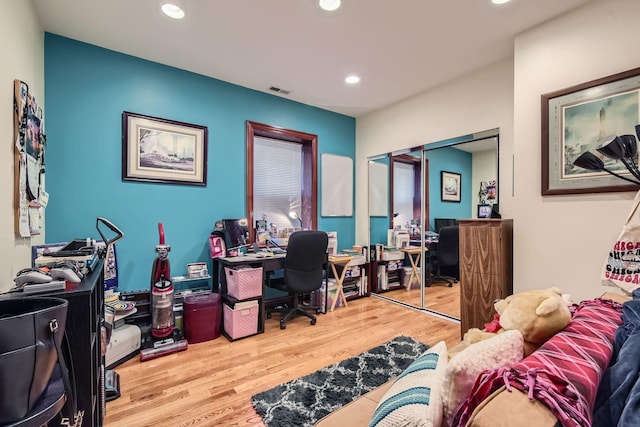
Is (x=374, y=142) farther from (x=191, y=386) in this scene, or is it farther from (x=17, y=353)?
(x=17, y=353)

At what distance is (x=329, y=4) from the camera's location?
2072mm

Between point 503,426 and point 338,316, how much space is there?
3.00m

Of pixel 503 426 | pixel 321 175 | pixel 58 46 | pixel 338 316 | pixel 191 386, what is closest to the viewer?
pixel 503 426

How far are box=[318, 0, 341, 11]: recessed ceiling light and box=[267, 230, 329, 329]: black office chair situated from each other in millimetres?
1987

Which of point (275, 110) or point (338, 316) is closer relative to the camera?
point (338, 316)

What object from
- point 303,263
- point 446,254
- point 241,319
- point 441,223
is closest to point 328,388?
point 241,319

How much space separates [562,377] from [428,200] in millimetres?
3337

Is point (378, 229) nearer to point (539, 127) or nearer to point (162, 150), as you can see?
point (539, 127)

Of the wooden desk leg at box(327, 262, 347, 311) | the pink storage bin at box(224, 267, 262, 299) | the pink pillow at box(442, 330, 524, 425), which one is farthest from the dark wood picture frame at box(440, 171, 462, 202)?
the pink pillow at box(442, 330, 524, 425)

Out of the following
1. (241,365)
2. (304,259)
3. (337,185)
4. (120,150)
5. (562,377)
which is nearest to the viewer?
(562,377)

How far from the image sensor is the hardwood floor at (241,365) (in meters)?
1.72

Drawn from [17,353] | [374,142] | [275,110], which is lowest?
[17,353]

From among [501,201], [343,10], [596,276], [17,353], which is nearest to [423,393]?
[17,353]

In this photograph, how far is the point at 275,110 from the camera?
3729 millimetres
